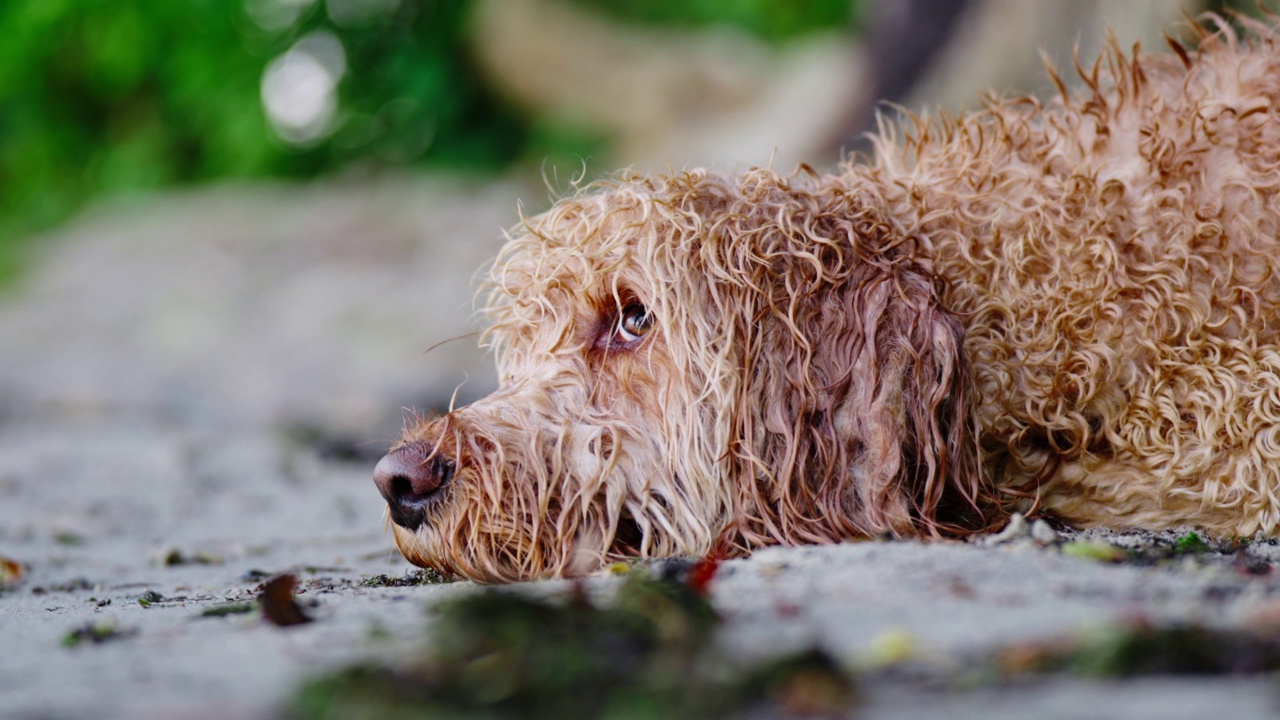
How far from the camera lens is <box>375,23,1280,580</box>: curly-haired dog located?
3.21 meters

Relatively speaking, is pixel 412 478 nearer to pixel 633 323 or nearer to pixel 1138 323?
pixel 633 323

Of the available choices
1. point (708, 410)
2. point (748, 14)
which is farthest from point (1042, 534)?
point (748, 14)

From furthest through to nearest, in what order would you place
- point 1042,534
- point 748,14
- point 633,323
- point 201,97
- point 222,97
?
point 748,14, point 201,97, point 222,97, point 633,323, point 1042,534

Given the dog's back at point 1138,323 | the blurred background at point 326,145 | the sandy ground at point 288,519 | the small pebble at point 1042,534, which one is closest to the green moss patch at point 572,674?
the sandy ground at point 288,519

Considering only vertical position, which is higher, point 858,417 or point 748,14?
point 748,14

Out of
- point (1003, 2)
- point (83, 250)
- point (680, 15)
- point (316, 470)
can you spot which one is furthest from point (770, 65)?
point (316, 470)

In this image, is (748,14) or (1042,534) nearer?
(1042,534)

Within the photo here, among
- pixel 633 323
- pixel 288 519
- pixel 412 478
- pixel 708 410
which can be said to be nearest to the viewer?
pixel 412 478

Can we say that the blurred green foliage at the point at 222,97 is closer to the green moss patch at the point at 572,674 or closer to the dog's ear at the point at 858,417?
the dog's ear at the point at 858,417

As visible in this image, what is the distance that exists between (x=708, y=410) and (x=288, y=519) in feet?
9.95

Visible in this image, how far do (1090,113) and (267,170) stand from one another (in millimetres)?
14397

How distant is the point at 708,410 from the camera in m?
3.32

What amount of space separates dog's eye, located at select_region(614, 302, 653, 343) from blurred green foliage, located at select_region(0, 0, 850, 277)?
13.2m

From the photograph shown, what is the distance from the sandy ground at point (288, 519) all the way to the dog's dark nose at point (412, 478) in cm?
22
